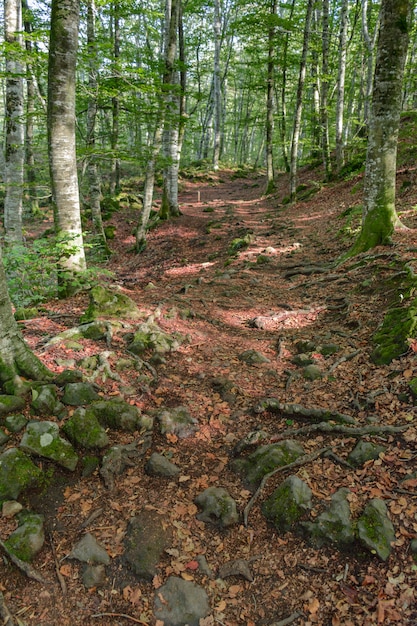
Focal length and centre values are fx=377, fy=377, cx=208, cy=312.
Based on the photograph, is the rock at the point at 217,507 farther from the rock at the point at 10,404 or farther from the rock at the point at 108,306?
the rock at the point at 108,306

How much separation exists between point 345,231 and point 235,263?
3.13 metres

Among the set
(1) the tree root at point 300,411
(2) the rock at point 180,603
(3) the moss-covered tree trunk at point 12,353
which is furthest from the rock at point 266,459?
(3) the moss-covered tree trunk at point 12,353

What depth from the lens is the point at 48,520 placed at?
3.08 m

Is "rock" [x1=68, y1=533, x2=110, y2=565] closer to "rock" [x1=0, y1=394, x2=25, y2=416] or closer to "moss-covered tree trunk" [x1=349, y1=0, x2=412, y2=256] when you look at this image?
"rock" [x1=0, y1=394, x2=25, y2=416]

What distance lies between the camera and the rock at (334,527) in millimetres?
2879

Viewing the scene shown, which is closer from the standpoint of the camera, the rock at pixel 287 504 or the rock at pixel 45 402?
the rock at pixel 287 504

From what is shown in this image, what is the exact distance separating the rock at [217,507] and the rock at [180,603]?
54cm

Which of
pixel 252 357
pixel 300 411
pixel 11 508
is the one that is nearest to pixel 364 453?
pixel 300 411

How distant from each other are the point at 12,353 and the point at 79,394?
0.81 metres

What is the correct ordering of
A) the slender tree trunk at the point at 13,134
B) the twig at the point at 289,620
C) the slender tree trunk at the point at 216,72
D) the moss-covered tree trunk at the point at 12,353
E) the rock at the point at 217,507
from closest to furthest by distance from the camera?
the twig at the point at 289,620 < the rock at the point at 217,507 < the moss-covered tree trunk at the point at 12,353 < the slender tree trunk at the point at 13,134 < the slender tree trunk at the point at 216,72

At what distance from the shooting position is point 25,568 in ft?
8.91

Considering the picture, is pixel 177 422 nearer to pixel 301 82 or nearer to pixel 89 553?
pixel 89 553

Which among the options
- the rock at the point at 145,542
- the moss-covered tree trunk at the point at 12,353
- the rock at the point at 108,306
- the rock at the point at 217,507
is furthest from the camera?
the rock at the point at 108,306

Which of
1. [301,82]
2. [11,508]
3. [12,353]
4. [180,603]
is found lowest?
[180,603]
